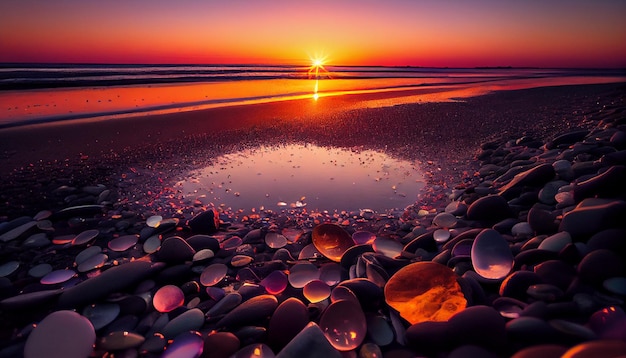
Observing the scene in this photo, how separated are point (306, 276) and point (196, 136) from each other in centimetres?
448

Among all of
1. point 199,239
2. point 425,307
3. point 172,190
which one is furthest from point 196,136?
point 425,307

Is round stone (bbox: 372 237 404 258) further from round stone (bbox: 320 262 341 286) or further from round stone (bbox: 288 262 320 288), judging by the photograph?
round stone (bbox: 288 262 320 288)

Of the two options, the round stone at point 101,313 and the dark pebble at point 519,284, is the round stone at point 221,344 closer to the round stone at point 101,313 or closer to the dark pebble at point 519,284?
the round stone at point 101,313

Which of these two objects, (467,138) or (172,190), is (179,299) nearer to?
(172,190)

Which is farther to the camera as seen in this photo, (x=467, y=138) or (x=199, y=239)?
(x=467, y=138)

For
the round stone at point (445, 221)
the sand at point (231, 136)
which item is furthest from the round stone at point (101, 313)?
the round stone at point (445, 221)

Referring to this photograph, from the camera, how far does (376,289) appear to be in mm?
1676

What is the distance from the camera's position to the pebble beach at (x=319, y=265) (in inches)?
55.5

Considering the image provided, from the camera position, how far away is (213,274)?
2107mm

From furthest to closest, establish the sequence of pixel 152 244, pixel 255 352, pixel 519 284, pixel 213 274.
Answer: pixel 152 244 < pixel 213 274 < pixel 519 284 < pixel 255 352

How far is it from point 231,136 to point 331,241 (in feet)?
13.3

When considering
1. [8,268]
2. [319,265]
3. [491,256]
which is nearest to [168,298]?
[319,265]

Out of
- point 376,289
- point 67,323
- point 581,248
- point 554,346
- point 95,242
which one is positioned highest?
point 581,248

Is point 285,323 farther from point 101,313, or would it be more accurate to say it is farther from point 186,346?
point 101,313
